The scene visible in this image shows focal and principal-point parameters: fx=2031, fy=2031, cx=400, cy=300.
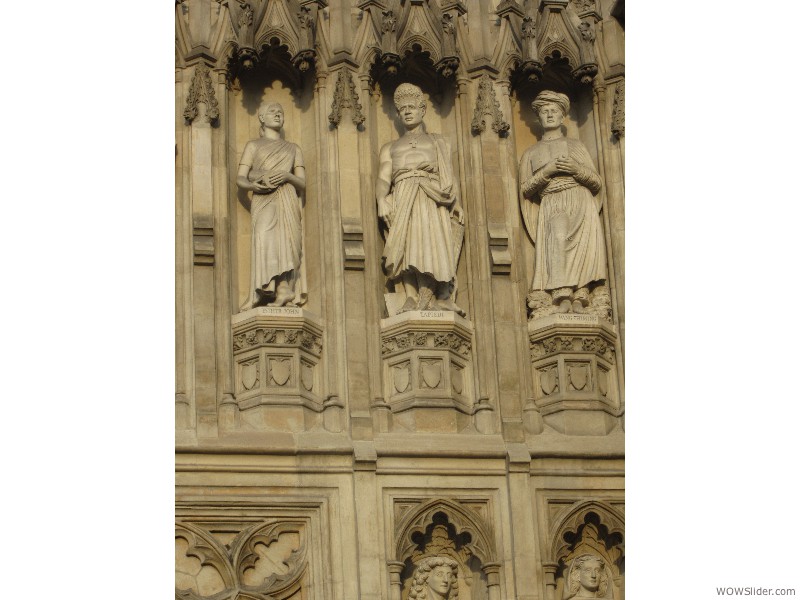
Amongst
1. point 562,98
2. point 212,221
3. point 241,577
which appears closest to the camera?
point 241,577

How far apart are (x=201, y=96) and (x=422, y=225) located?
7.34 ft

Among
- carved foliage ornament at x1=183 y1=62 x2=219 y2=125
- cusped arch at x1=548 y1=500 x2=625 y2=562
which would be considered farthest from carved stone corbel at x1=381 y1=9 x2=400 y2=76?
cusped arch at x1=548 y1=500 x2=625 y2=562

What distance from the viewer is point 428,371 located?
1691cm

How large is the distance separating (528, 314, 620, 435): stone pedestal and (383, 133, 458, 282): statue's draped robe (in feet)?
3.22

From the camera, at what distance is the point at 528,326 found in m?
17.4

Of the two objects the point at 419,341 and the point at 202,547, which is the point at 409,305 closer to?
the point at 419,341

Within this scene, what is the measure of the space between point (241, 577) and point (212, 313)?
2.26 m

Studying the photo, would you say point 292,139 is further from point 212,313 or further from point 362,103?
point 212,313

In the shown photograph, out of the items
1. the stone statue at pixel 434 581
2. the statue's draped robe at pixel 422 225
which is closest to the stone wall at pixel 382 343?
the stone statue at pixel 434 581

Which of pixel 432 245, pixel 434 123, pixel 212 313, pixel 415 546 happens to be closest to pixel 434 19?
pixel 434 123

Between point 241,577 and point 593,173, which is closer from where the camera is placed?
point 241,577

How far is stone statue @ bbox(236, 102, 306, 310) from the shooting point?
1700cm

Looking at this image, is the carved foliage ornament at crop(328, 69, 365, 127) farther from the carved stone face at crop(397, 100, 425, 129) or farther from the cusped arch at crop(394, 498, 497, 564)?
the cusped arch at crop(394, 498, 497, 564)

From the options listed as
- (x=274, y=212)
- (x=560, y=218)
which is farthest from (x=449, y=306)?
(x=274, y=212)
